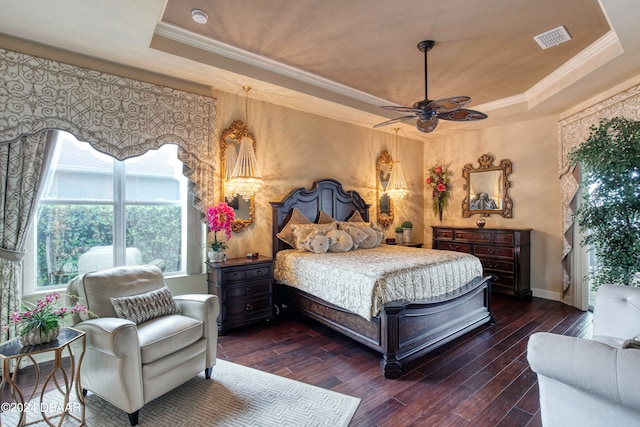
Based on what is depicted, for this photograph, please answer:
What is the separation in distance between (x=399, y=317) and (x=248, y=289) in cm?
180

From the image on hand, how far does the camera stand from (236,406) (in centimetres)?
220

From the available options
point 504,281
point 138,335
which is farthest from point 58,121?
point 504,281

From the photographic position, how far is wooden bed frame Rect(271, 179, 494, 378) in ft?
8.75

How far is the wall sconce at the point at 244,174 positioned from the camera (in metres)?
3.75

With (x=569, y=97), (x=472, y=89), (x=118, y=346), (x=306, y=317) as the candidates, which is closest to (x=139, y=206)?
(x=118, y=346)

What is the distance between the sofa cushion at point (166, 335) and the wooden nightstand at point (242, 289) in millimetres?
957

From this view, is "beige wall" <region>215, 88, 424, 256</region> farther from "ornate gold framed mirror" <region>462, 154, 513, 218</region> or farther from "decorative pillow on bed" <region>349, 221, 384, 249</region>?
"ornate gold framed mirror" <region>462, 154, 513, 218</region>

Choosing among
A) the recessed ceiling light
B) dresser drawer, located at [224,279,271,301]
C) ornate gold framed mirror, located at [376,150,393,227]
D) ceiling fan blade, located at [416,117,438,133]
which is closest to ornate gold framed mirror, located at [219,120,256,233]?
dresser drawer, located at [224,279,271,301]

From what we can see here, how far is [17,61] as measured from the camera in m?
2.62

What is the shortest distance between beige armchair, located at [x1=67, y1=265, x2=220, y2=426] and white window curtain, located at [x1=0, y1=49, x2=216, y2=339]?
2.83 ft

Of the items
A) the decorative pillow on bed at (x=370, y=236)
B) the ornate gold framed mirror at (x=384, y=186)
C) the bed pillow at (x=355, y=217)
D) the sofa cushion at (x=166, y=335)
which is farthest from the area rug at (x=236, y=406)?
the ornate gold framed mirror at (x=384, y=186)

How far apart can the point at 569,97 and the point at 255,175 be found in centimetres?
413

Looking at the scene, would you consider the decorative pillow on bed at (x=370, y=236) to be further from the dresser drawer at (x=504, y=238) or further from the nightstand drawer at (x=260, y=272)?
the dresser drawer at (x=504, y=238)

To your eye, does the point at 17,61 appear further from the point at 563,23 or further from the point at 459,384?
the point at 563,23
